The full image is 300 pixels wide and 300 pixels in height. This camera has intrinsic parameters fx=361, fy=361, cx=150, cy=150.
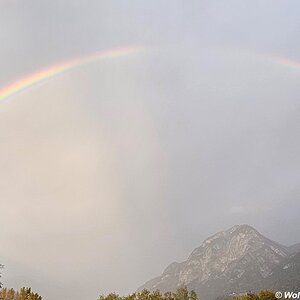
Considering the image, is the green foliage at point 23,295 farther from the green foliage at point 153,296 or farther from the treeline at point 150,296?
the green foliage at point 153,296

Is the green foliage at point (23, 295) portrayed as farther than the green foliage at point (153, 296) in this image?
No

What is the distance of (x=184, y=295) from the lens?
452ft

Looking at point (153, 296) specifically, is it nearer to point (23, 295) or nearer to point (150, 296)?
point (150, 296)

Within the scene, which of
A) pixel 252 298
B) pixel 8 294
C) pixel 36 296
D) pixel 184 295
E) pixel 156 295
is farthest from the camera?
pixel 8 294

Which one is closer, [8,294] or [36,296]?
[36,296]

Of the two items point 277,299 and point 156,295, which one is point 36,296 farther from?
point 277,299

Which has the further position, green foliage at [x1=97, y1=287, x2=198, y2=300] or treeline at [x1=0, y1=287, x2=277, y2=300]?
green foliage at [x1=97, y1=287, x2=198, y2=300]

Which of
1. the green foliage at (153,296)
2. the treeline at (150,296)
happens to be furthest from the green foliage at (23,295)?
the green foliage at (153,296)

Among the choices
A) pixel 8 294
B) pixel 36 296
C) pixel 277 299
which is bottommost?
pixel 277 299

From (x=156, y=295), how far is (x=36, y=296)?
45.4 meters

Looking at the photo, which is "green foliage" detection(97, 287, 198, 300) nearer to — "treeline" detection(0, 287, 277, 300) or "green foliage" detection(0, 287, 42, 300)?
"treeline" detection(0, 287, 277, 300)

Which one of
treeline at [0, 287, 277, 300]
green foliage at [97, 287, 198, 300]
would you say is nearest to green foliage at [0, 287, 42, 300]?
treeline at [0, 287, 277, 300]

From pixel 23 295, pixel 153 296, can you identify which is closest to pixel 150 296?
pixel 153 296

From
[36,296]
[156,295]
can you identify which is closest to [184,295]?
[156,295]
